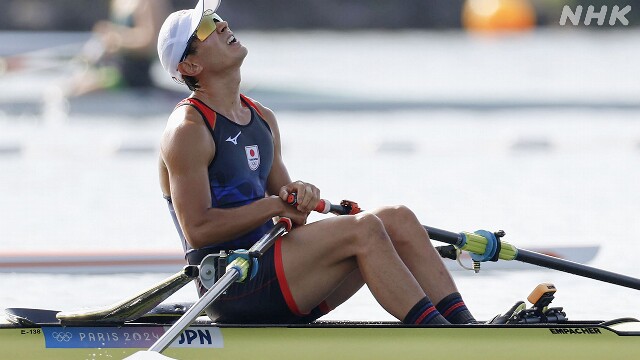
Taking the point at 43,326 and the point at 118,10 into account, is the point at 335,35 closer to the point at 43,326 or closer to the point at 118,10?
the point at 118,10

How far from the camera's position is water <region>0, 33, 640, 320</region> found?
727 cm

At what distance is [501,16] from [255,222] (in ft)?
86.5

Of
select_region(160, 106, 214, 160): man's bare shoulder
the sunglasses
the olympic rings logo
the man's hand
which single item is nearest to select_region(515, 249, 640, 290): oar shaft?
the man's hand

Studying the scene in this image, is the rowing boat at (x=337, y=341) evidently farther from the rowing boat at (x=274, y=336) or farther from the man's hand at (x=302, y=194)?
the man's hand at (x=302, y=194)

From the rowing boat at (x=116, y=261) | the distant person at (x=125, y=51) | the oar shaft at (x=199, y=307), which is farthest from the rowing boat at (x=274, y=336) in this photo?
the distant person at (x=125, y=51)

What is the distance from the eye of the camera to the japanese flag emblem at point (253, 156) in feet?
15.3

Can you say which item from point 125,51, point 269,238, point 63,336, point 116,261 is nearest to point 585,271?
point 269,238

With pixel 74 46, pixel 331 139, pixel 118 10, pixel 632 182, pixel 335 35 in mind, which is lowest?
pixel 632 182

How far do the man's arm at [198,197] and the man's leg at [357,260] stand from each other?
0.15 metres

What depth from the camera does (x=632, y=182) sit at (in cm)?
1129

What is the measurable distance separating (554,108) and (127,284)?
1021 cm

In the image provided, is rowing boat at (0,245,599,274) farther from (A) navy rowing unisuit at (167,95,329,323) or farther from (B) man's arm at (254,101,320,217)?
(A) navy rowing unisuit at (167,95,329,323)

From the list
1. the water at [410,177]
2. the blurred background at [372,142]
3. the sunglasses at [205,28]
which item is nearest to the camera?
the sunglasses at [205,28]

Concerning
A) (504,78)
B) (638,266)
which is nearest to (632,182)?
(638,266)
